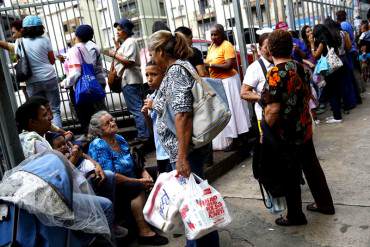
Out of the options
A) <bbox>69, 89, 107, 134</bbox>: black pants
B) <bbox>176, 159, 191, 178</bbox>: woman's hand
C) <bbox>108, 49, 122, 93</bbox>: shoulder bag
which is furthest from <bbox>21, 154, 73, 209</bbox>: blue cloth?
<bbox>108, 49, 122, 93</bbox>: shoulder bag

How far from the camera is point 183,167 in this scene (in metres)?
2.70

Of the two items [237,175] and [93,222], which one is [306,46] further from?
[93,222]

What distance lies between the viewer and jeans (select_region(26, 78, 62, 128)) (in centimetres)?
521

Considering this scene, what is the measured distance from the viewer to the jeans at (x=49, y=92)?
5.21 metres

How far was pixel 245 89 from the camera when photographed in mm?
4320

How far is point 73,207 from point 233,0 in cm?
445

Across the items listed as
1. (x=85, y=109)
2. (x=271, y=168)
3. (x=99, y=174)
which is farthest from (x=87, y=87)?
(x=271, y=168)

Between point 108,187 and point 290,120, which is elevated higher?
point 290,120

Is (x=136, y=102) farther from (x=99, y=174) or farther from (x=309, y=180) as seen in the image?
(x=309, y=180)

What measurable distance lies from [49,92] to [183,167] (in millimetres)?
3208

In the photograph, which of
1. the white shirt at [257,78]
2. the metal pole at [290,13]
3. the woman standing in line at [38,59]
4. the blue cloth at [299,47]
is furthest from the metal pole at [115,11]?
the metal pole at [290,13]

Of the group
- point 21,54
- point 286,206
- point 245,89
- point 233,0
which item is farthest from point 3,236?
point 233,0

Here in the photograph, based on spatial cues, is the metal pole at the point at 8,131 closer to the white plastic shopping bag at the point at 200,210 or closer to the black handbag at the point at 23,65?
the white plastic shopping bag at the point at 200,210

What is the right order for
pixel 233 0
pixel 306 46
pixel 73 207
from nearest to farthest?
1. pixel 73 207
2. pixel 233 0
3. pixel 306 46
